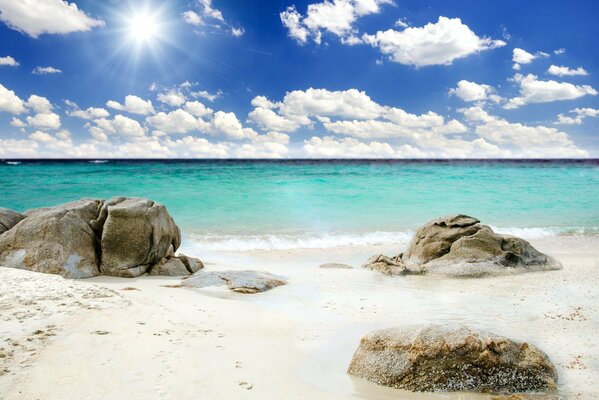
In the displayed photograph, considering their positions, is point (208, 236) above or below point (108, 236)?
below

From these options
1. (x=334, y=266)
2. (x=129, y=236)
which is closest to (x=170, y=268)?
(x=129, y=236)

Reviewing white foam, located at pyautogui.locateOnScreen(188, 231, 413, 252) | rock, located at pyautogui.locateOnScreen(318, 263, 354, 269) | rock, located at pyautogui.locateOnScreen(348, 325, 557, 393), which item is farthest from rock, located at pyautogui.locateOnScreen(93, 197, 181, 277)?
rock, located at pyautogui.locateOnScreen(348, 325, 557, 393)

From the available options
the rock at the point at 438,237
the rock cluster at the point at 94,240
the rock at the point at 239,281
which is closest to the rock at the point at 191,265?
the rock cluster at the point at 94,240

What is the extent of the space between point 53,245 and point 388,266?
7.13m

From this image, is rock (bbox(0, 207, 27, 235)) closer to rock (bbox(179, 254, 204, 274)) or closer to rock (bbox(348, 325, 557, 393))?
rock (bbox(179, 254, 204, 274))

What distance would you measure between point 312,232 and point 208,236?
12.7ft

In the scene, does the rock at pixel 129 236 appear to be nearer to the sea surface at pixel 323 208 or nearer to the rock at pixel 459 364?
the sea surface at pixel 323 208

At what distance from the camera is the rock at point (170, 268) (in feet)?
30.9

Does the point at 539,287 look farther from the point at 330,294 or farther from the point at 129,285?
the point at 129,285

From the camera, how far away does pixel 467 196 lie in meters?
28.9

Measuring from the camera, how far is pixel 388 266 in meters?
10.0

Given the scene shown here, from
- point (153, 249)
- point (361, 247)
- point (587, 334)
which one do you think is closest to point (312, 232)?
point (361, 247)

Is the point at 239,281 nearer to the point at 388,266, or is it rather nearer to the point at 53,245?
the point at 388,266

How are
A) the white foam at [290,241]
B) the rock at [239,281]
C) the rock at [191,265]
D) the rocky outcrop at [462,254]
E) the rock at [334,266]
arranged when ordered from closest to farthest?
the rock at [239,281]
the rocky outcrop at [462,254]
the rock at [191,265]
the rock at [334,266]
the white foam at [290,241]
